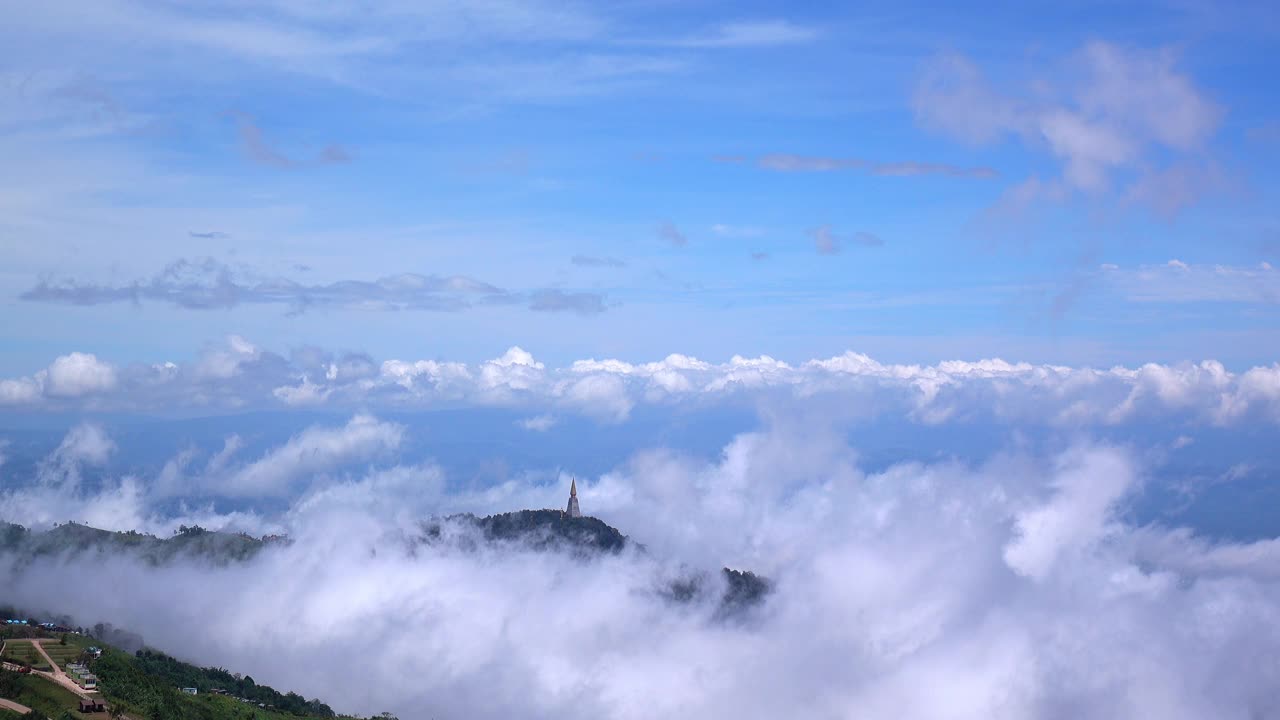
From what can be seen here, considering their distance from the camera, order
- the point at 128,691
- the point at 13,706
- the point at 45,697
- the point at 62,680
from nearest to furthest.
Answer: the point at 13,706, the point at 45,697, the point at 62,680, the point at 128,691

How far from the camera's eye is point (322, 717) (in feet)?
654

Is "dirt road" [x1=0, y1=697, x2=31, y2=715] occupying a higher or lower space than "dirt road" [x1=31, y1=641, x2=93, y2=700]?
lower

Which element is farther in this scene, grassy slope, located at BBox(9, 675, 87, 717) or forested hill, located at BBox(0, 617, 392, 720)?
forested hill, located at BBox(0, 617, 392, 720)

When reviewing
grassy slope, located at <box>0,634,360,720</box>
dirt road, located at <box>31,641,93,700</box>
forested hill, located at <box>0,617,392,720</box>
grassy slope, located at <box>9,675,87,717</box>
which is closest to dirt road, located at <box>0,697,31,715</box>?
grassy slope, located at <box>9,675,87,717</box>

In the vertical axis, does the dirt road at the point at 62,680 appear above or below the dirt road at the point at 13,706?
above

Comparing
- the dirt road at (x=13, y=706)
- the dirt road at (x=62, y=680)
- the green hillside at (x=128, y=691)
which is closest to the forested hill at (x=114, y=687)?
the green hillside at (x=128, y=691)

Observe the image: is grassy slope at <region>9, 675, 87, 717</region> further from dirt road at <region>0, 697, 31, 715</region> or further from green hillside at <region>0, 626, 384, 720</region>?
dirt road at <region>0, 697, 31, 715</region>

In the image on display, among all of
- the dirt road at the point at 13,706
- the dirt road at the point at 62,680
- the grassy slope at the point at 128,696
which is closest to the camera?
the dirt road at the point at 13,706

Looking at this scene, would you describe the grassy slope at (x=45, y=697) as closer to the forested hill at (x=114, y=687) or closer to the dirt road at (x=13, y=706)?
the forested hill at (x=114, y=687)

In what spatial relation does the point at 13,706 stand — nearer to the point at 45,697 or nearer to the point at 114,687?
the point at 45,697

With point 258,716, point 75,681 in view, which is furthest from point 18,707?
point 258,716

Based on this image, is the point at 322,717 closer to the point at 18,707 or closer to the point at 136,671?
the point at 136,671

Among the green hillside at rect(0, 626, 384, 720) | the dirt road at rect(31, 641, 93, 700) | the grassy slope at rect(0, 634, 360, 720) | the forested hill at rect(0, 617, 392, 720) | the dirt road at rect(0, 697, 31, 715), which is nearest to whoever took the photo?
the dirt road at rect(0, 697, 31, 715)

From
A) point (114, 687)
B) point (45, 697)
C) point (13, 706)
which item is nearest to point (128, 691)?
point (114, 687)
